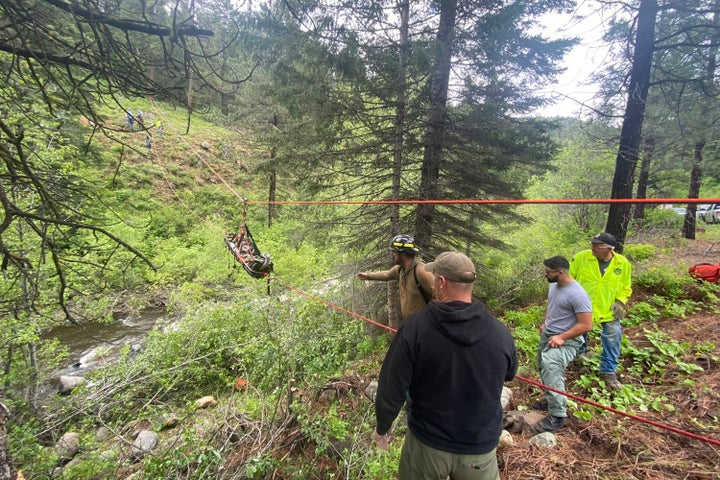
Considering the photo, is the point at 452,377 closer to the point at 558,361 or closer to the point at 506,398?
the point at 558,361

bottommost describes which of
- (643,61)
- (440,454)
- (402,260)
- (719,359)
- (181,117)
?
(719,359)

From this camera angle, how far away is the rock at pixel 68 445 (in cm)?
367

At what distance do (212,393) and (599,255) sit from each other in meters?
6.95

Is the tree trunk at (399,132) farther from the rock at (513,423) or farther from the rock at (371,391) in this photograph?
the rock at (513,423)

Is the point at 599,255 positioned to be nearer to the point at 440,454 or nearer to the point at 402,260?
the point at 402,260

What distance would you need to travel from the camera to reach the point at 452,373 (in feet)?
4.99

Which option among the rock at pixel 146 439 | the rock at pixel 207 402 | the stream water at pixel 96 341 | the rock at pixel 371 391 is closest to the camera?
the rock at pixel 371 391

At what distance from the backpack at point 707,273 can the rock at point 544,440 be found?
18.1 feet

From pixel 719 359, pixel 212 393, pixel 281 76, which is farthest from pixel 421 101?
pixel 212 393

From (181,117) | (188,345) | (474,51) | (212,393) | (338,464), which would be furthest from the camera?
(181,117)

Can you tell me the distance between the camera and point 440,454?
5.27 ft

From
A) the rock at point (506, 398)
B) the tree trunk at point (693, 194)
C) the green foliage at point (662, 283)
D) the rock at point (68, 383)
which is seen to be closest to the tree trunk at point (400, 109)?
the rock at point (506, 398)

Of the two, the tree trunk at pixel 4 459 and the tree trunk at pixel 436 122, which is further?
the tree trunk at pixel 436 122

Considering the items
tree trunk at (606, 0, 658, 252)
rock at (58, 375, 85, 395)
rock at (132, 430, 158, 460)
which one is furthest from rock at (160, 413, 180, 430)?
tree trunk at (606, 0, 658, 252)
